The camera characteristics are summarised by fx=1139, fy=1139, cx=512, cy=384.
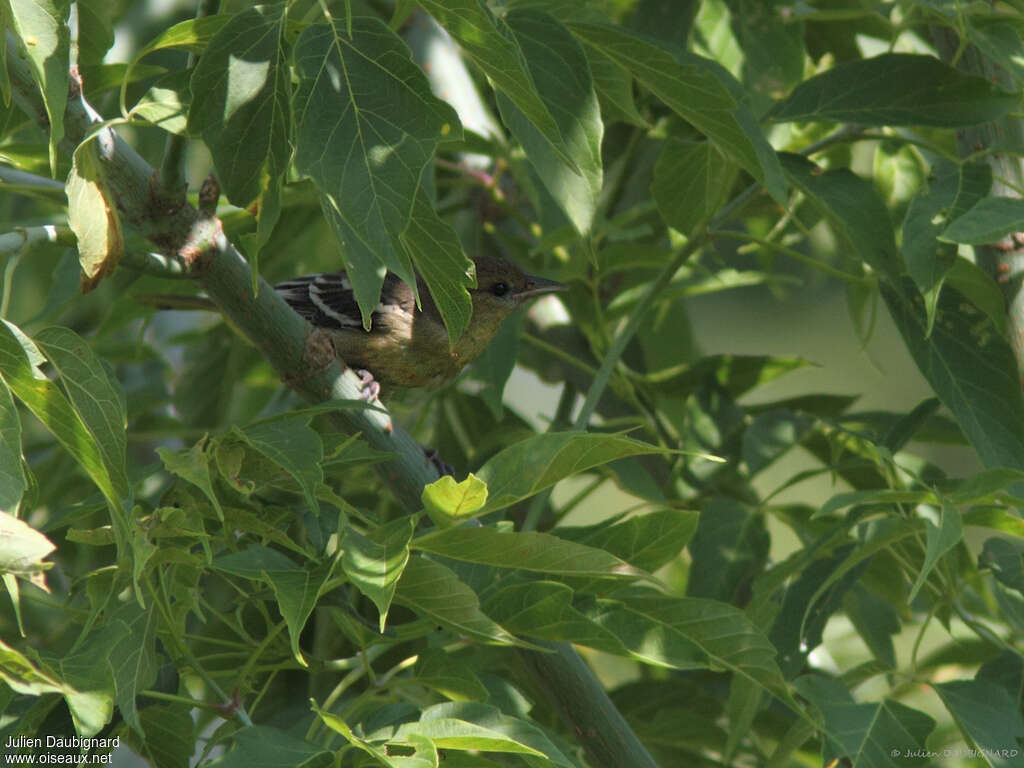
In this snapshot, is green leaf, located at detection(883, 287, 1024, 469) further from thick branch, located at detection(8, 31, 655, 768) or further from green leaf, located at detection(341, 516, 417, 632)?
green leaf, located at detection(341, 516, 417, 632)

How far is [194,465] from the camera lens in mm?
1896

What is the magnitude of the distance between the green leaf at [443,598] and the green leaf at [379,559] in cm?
5

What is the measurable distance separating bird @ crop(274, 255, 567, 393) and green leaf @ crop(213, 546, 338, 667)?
7.01 feet

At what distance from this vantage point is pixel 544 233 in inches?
136

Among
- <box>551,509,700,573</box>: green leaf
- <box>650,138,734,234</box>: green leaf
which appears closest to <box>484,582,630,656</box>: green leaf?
<box>551,509,700,573</box>: green leaf

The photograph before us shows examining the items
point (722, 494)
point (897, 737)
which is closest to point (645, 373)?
point (722, 494)

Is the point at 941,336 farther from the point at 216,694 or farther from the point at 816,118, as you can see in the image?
the point at 216,694

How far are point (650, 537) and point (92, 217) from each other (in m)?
1.23

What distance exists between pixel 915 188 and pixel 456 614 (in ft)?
6.58

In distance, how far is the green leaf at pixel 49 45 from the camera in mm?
1709

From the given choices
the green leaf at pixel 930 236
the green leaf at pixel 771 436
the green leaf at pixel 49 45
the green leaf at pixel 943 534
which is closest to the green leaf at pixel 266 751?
the green leaf at pixel 49 45

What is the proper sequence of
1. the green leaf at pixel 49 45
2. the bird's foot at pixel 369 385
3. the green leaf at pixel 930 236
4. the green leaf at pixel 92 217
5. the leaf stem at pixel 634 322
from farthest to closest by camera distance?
the bird's foot at pixel 369 385
the leaf stem at pixel 634 322
the green leaf at pixel 930 236
the green leaf at pixel 92 217
the green leaf at pixel 49 45

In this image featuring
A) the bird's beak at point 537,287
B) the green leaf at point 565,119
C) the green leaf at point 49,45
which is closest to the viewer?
the green leaf at point 49,45

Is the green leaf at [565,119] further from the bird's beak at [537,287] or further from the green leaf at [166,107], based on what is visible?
the bird's beak at [537,287]
